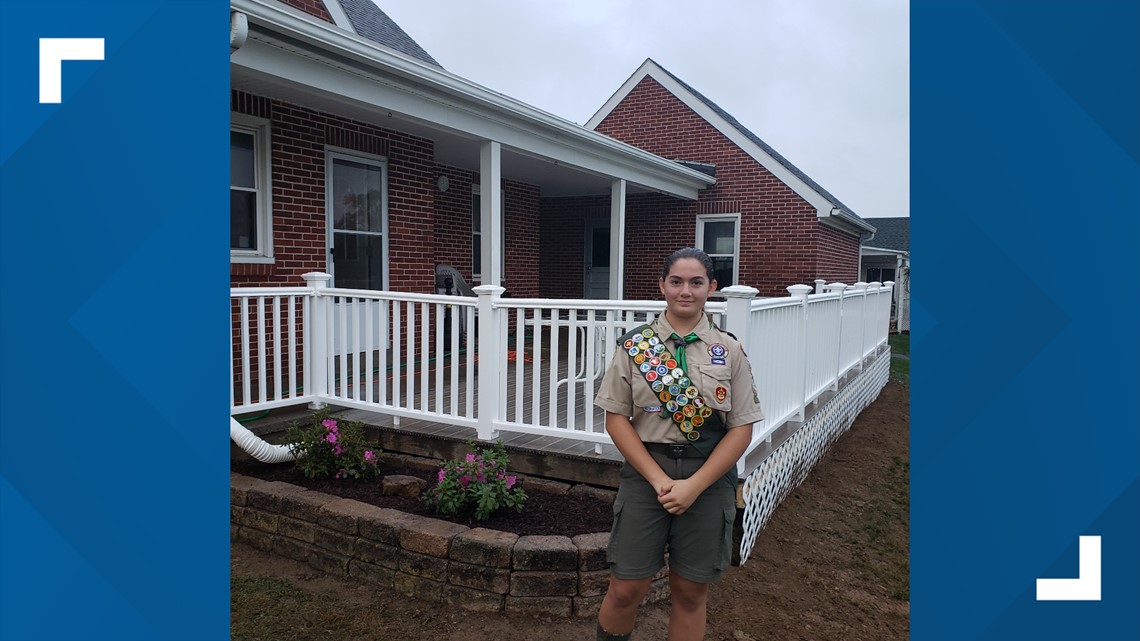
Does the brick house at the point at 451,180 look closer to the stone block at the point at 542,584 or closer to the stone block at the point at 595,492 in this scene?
→ the stone block at the point at 595,492

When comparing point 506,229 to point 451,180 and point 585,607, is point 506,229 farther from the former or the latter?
point 585,607

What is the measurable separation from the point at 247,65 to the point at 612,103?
35.7 feet

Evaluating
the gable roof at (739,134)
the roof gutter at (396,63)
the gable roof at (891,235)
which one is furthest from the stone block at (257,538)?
the gable roof at (891,235)

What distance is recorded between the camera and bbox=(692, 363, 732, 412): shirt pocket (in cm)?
235

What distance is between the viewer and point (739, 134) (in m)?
13.2

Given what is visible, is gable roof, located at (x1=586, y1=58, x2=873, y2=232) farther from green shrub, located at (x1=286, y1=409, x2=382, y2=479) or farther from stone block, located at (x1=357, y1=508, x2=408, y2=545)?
stone block, located at (x1=357, y1=508, x2=408, y2=545)

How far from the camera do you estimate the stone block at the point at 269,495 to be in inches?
158

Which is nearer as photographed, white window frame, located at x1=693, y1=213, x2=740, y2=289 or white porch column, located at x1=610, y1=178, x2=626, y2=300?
white porch column, located at x1=610, y1=178, x2=626, y2=300

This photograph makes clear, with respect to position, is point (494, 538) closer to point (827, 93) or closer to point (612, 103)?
point (612, 103)

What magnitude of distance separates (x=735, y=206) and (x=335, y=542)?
10.8 m

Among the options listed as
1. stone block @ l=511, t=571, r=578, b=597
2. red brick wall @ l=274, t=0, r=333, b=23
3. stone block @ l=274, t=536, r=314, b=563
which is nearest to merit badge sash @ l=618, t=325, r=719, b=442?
stone block @ l=511, t=571, r=578, b=597

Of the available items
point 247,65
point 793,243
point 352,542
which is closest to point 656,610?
point 352,542

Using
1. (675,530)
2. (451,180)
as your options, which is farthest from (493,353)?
(451,180)

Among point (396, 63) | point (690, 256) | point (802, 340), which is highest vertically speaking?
point (396, 63)
